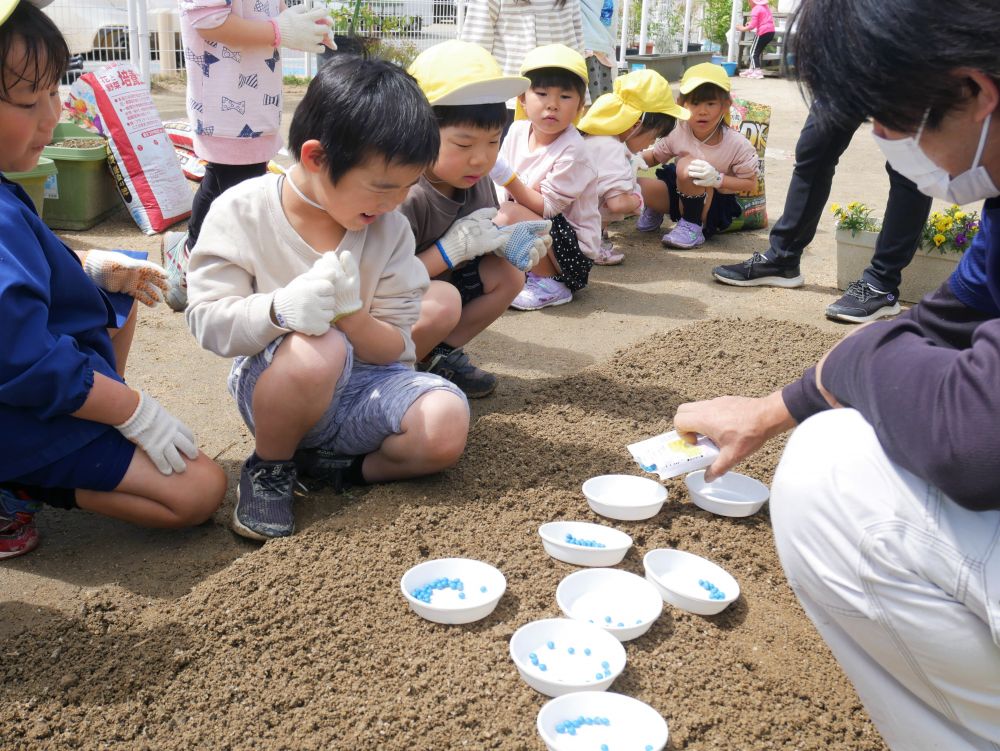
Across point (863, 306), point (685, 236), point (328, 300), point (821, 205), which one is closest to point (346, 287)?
point (328, 300)

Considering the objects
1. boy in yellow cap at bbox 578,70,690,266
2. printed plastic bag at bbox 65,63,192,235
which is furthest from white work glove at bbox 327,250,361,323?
printed plastic bag at bbox 65,63,192,235

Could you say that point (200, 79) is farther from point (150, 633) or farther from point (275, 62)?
point (150, 633)

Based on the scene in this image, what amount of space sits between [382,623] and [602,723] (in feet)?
1.63

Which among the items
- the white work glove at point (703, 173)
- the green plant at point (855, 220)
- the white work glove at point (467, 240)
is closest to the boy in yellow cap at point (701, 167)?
the white work glove at point (703, 173)

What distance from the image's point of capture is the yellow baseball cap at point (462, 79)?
2801mm

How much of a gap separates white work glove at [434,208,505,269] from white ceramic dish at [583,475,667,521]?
36.6 inches

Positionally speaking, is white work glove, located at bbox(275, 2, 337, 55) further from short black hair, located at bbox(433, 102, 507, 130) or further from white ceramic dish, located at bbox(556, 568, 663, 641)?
white ceramic dish, located at bbox(556, 568, 663, 641)

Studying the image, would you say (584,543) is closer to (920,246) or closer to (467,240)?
(467,240)

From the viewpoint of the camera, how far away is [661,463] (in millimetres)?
2002

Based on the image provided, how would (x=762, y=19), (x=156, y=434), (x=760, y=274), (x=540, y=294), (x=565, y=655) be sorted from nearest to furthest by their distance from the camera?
(x=565, y=655) < (x=156, y=434) < (x=540, y=294) < (x=760, y=274) < (x=762, y=19)

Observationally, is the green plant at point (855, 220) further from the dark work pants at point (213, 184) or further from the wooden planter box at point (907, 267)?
the dark work pants at point (213, 184)

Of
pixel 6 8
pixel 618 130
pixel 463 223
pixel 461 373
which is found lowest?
pixel 461 373

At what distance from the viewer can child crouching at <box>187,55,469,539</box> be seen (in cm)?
211

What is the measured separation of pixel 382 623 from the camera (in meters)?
1.84
